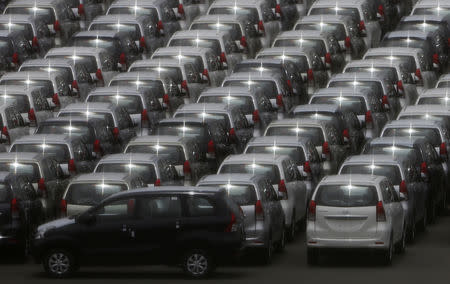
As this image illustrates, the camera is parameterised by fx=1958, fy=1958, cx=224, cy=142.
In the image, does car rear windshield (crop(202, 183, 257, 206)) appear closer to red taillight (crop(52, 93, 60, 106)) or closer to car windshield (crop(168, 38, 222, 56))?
red taillight (crop(52, 93, 60, 106))

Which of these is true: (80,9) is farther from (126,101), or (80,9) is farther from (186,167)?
(186,167)

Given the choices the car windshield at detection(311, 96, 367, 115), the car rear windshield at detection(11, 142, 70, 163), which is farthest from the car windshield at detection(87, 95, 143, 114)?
the car rear windshield at detection(11, 142, 70, 163)

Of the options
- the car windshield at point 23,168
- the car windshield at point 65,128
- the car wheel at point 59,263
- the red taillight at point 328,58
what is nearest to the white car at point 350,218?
the car wheel at point 59,263

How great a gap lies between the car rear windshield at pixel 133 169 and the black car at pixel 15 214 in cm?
226

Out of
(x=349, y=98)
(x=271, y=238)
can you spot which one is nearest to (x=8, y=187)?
(x=271, y=238)

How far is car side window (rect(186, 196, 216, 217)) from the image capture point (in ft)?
102

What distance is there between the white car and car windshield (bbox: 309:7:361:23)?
71.9 ft

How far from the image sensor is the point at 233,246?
30.9m

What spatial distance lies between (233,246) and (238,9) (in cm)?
2566

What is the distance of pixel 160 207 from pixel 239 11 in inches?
980

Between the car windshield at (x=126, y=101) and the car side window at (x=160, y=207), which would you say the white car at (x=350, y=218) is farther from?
the car windshield at (x=126, y=101)

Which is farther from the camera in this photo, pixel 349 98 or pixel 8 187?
pixel 349 98

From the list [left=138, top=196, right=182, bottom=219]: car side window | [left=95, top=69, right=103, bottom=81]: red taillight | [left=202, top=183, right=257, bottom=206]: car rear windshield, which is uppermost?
[left=138, top=196, right=182, bottom=219]: car side window

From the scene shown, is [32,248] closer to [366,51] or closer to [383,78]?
[383,78]
